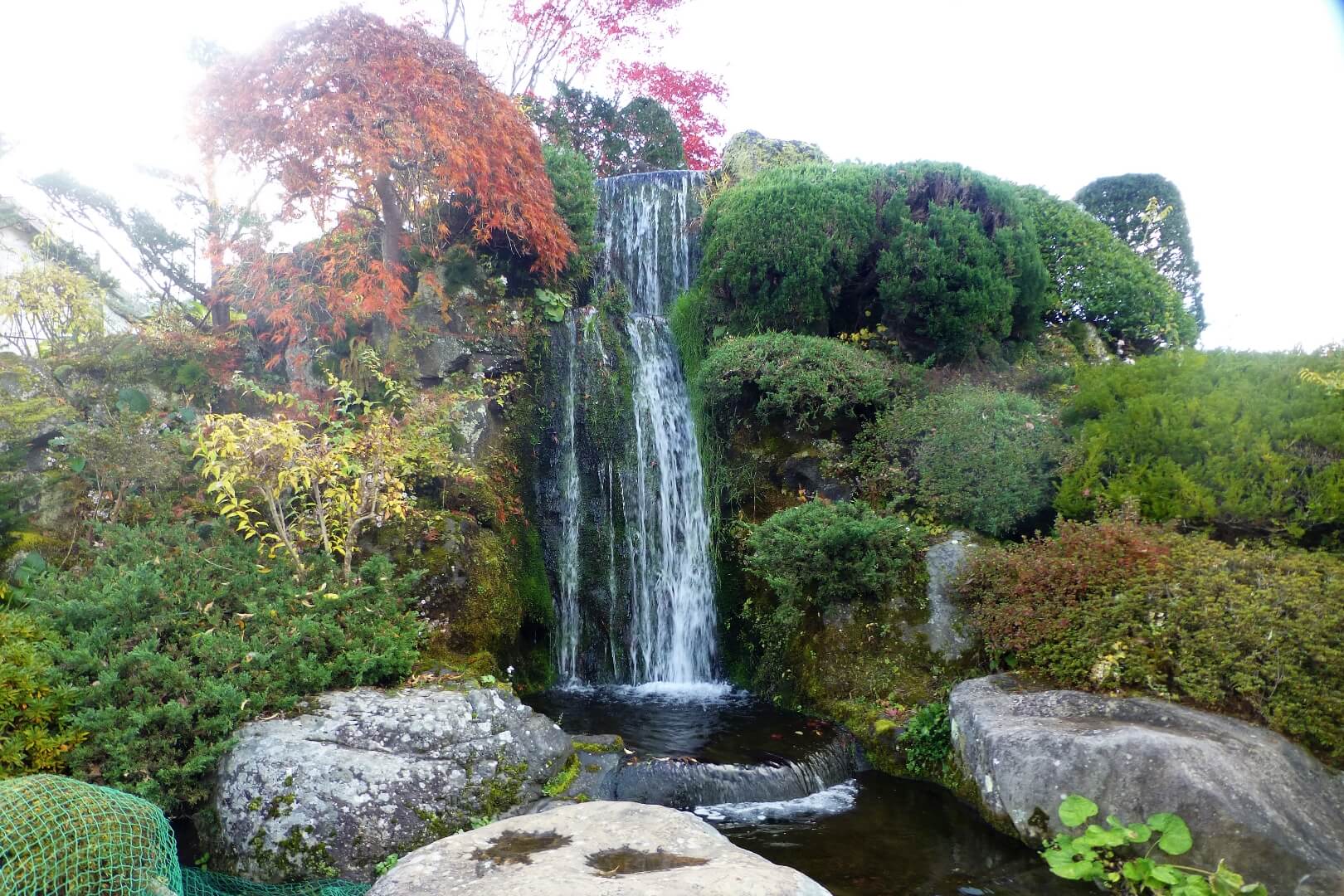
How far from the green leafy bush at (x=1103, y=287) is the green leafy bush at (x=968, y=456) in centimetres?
359

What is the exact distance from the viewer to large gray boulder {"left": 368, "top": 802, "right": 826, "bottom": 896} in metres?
2.95

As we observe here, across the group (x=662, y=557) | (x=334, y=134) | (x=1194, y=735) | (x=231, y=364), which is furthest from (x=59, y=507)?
(x=1194, y=735)

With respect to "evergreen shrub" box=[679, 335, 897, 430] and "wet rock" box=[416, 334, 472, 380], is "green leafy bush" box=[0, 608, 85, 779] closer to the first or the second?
"wet rock" box=[416, 334, 472, 380]

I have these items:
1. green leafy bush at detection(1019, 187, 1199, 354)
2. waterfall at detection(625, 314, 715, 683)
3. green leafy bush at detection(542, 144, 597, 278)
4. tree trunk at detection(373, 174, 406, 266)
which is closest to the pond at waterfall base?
waterfall at detection(625, 314, 715, 683)

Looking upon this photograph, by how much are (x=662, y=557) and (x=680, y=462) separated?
1228 millimetres

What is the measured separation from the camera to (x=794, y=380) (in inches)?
329

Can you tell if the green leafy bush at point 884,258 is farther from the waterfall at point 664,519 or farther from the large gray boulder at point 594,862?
the large gray boulder at point 594,862

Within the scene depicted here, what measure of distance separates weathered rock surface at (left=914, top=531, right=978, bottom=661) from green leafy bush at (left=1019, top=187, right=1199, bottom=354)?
5.53 metres

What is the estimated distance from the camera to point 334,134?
299 inches

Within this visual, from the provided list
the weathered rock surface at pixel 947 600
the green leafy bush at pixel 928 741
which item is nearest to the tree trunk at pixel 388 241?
the weathered rock surface at pixel 947 600

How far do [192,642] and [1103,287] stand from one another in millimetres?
11735

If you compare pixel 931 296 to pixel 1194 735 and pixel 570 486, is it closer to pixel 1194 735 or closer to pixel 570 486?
pixel 570 486

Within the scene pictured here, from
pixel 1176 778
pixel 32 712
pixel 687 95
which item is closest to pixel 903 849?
pixel 1176 778

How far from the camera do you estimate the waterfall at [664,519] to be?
8625 millimetres
